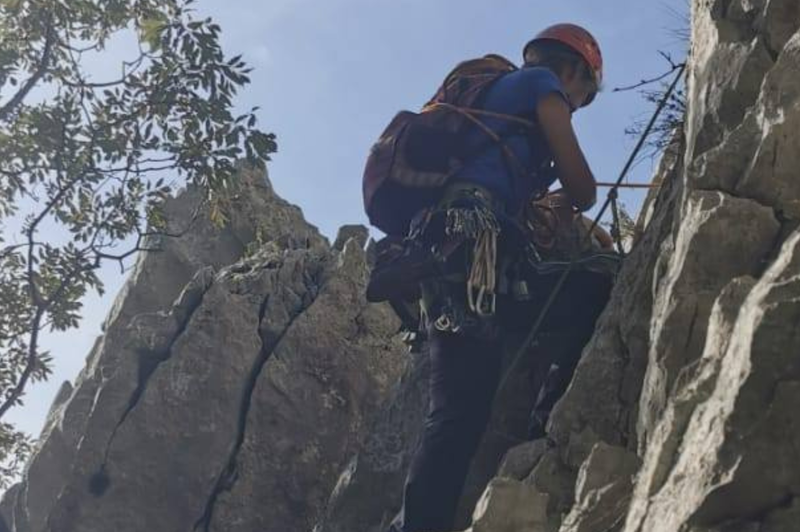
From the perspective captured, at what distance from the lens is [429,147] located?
827 cm

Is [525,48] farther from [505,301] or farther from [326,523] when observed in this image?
[326,523]

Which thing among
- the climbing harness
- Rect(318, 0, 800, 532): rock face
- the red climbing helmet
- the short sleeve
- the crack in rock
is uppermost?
the crack in rock

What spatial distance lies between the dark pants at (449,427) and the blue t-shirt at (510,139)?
120cm

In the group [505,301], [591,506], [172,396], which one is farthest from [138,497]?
[591,506]

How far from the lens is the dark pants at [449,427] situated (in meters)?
7.29

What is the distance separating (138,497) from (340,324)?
13.6 ft

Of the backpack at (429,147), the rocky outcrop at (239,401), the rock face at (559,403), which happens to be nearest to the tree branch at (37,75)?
the rocky outcrop at (239,401)

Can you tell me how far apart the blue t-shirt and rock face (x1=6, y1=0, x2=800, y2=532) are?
3.40 feet

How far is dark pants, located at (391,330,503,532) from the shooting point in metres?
7.29

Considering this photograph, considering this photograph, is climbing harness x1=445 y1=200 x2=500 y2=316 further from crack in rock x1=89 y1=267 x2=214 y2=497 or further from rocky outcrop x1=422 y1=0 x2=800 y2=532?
crack in rock x1=89 y1=267 x2=214 y2=497

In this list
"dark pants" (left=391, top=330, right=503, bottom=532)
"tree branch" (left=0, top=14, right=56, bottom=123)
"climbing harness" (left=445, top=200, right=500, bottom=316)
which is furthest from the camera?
"tree branch" (left=0, top=14, right=56, bottom=123)

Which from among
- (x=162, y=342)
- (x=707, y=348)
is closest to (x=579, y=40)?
(x=707, y=348)

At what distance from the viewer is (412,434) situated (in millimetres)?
10539

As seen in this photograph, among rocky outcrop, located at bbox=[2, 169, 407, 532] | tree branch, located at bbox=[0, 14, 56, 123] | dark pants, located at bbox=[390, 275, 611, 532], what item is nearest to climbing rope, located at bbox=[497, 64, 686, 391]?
dark pants, located at bbox=[390, 275, 611, 532]
